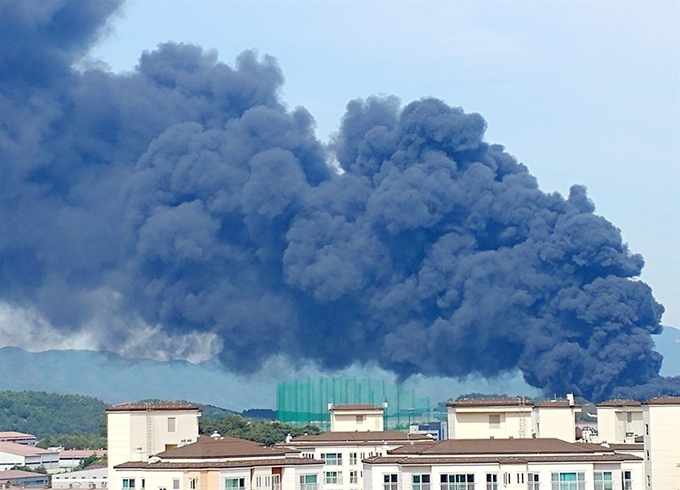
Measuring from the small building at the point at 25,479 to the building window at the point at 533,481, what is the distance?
3784cm

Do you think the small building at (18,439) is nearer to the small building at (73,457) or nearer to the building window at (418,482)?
the small building at (73,457)

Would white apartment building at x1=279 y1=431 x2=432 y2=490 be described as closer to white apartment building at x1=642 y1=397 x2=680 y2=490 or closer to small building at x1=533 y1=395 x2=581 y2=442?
small building at x1=533 y1=395 x2=581 y2=442

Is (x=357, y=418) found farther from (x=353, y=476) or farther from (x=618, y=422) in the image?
(x=618, y=422)

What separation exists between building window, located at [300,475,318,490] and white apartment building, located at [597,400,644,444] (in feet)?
51.0

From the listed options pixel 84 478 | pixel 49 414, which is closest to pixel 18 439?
pixel 49 414

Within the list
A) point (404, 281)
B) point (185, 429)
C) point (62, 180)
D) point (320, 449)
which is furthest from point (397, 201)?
point (185, 429)

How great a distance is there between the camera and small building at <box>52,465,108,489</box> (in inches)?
2403

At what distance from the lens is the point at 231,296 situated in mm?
78500

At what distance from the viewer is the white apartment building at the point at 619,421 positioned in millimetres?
43844

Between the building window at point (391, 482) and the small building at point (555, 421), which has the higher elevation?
the small building at point (555, 421)

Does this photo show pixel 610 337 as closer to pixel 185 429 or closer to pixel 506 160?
pixel 506 160

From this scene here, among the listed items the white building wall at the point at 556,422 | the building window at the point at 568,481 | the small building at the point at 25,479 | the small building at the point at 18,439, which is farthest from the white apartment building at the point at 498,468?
the small building at the point at 18,439

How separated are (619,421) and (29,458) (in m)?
42.8

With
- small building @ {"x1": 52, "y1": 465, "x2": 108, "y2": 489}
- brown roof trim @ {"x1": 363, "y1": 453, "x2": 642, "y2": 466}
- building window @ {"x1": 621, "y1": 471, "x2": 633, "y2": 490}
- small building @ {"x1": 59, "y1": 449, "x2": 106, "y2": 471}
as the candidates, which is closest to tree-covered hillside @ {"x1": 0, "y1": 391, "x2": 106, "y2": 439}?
small building @ {"x1": 59, "y1": 449, "x2": 106, "y2": 471}
